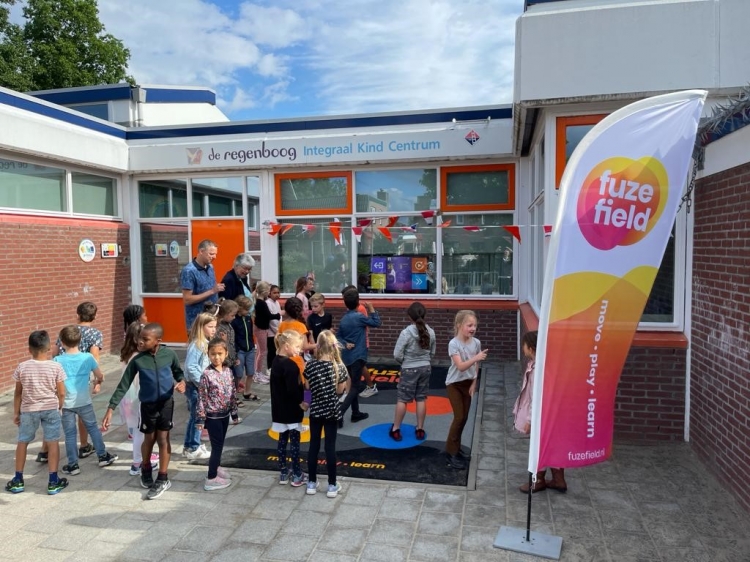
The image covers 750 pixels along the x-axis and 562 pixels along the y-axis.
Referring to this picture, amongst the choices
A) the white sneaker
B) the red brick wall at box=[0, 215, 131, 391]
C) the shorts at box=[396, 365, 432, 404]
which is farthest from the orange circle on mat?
the red brick wall at box=[0, 215, 131, 391]

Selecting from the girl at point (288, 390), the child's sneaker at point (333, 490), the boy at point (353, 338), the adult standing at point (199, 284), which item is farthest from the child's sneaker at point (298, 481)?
the adult standing at point (199, 284)

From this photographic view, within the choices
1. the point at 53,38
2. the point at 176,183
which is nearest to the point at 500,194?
the point at 176,183

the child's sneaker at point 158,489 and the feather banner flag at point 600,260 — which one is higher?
the feather banner flag at point 600,260

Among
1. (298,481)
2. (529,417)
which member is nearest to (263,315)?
(298,481)

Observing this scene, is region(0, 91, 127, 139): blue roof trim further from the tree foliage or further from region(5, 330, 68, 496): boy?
the tree foliage

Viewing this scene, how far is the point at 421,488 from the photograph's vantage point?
4.61m

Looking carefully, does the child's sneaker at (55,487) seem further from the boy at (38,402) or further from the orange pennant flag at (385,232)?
the orange pennant flag at (385,232)

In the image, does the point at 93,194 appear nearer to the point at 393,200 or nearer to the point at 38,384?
the point at 393,200

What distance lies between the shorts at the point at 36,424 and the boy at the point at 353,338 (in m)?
2.67

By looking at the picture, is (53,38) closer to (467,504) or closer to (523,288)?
(523,288)

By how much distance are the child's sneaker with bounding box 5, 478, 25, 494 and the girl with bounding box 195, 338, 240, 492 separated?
4.96 feet

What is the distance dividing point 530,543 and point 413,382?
6.68ft

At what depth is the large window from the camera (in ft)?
26.6

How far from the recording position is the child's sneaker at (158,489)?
4465 mm
